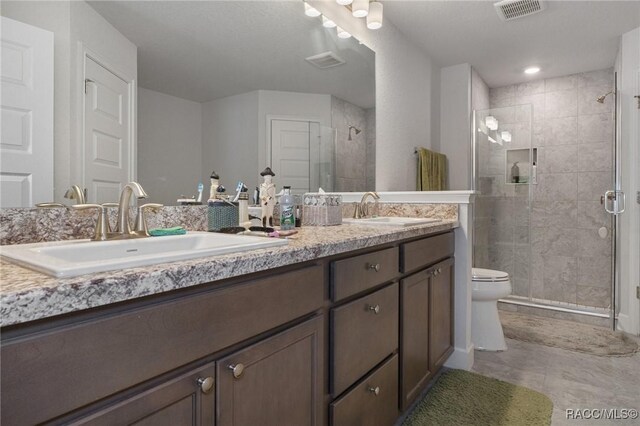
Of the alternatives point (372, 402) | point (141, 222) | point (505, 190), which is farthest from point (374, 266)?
point (505, 190)

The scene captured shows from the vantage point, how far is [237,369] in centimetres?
76

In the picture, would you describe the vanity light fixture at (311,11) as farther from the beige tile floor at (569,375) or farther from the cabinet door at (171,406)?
the beige tile floor at (569,375)

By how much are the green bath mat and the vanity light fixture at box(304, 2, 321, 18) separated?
2.07 metres

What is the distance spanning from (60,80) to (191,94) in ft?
1.49

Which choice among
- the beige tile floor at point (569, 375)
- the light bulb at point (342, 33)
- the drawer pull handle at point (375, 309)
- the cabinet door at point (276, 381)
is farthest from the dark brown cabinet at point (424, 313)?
the light bulb at point (342, 33)

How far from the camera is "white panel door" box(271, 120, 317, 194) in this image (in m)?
1.81

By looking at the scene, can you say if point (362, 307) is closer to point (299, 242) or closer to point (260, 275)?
point (299, 242)

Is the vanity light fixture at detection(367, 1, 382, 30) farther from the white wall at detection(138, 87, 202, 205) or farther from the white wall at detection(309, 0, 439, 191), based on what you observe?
the white wall at detection(138, 87, 202, 205)

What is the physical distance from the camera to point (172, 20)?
4.41ft

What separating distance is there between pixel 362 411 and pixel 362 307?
344 mm

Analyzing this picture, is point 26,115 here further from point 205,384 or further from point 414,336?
point 414,336

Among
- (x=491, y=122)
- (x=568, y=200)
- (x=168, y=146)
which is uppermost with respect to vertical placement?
(x=491, y=122)

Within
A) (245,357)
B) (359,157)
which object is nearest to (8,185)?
(245,357)

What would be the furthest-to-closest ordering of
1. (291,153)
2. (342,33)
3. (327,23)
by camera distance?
(342,33)
(327,23)
(291,153)
